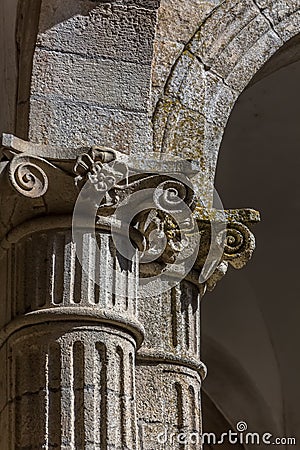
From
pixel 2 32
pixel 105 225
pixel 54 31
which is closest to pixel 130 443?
pixel 105 225

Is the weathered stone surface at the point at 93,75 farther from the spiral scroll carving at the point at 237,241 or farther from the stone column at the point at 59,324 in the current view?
the spiral scroll carving at the point at 237,241

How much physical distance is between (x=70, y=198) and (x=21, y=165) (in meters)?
0.20

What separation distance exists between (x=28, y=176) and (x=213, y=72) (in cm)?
131

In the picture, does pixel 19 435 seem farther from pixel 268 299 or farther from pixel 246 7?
pixel 268 299

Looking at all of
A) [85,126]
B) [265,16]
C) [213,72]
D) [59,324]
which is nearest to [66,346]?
[59,324]

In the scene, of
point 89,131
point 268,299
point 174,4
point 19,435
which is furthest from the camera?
point 268,299

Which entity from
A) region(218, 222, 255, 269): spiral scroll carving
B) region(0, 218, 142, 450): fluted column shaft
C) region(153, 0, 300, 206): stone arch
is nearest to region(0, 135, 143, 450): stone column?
region(0, 218, 142, 450): fluted column shaft

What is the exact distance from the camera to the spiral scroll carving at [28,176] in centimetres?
411

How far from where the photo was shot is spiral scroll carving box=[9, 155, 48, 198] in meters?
4.11

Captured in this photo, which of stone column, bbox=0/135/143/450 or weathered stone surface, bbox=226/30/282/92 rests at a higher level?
weathered stone surface, bbox=226/30/282/92

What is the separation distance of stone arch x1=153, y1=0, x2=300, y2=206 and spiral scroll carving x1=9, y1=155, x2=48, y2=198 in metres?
0.89

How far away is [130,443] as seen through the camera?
13.4ft

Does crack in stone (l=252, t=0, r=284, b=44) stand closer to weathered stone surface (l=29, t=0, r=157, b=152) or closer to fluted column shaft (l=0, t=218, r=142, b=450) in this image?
weathered stone surface (l=29, t=0, r=157, b=152)

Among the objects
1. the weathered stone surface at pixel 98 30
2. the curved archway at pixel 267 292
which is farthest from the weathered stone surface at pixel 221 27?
the curved archway at pixel 267 292
